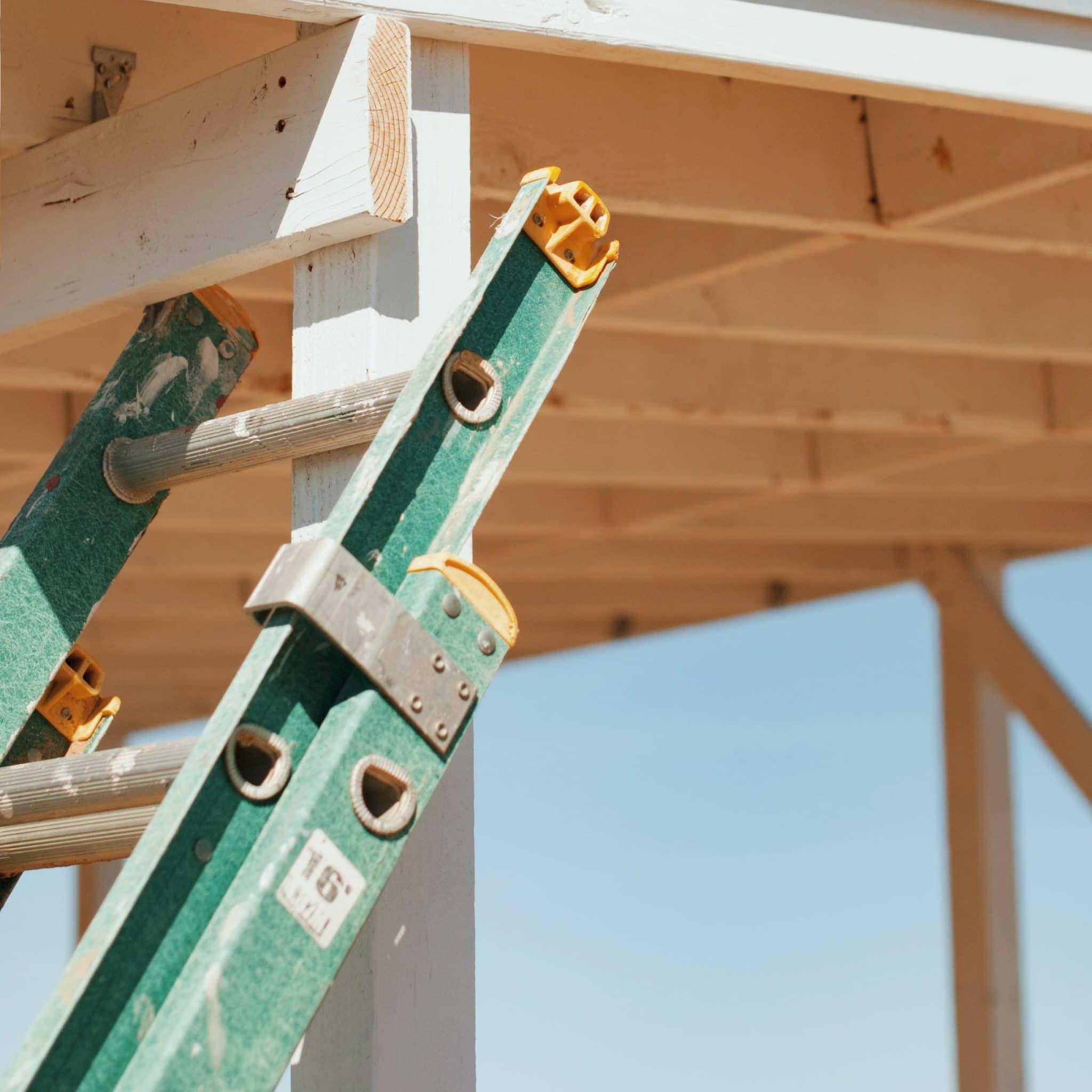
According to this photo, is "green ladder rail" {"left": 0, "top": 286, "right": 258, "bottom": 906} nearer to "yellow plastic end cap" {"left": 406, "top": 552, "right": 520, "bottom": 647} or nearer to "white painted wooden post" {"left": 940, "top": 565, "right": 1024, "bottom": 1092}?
"yellow plastic end cap" {"left": 406, "top": 552, "right": 520, "bottom": 647}

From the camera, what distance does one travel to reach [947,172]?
334 cm

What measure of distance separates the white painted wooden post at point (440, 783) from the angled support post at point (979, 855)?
499 centimetres

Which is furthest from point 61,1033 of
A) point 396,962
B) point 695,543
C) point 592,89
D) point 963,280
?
point 695,543

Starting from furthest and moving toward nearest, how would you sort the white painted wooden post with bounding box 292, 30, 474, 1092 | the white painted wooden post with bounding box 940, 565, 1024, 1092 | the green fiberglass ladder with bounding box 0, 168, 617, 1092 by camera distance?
the white painted wooden post with bounding box 940, 565, 1024, 1092 → the white painted wooden post with bounding box 292, 30, 474, 1092 → the green fiberglass ladder with bounding box 0, 168, 617, 1092

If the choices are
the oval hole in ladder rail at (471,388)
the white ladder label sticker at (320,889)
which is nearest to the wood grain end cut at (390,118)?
the oval hole in ladder rail at (471,388)

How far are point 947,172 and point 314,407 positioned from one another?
202cm

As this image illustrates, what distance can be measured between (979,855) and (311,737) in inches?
219

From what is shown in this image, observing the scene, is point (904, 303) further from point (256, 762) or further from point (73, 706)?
point (256, 762)

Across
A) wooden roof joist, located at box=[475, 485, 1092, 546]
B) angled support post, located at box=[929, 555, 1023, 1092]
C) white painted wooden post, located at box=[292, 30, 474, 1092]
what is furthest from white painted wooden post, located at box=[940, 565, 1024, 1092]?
white painted wooden post, located at box=[292, 30, 474, 1092]

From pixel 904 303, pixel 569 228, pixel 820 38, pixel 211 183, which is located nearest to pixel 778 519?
pixel 904 303

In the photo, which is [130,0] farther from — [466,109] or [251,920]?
[251,920]

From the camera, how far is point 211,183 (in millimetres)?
2000

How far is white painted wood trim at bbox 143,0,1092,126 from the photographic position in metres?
2.00

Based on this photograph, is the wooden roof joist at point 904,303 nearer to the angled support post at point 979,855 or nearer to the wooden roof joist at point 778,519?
the wooden roof joist at point 778,519
